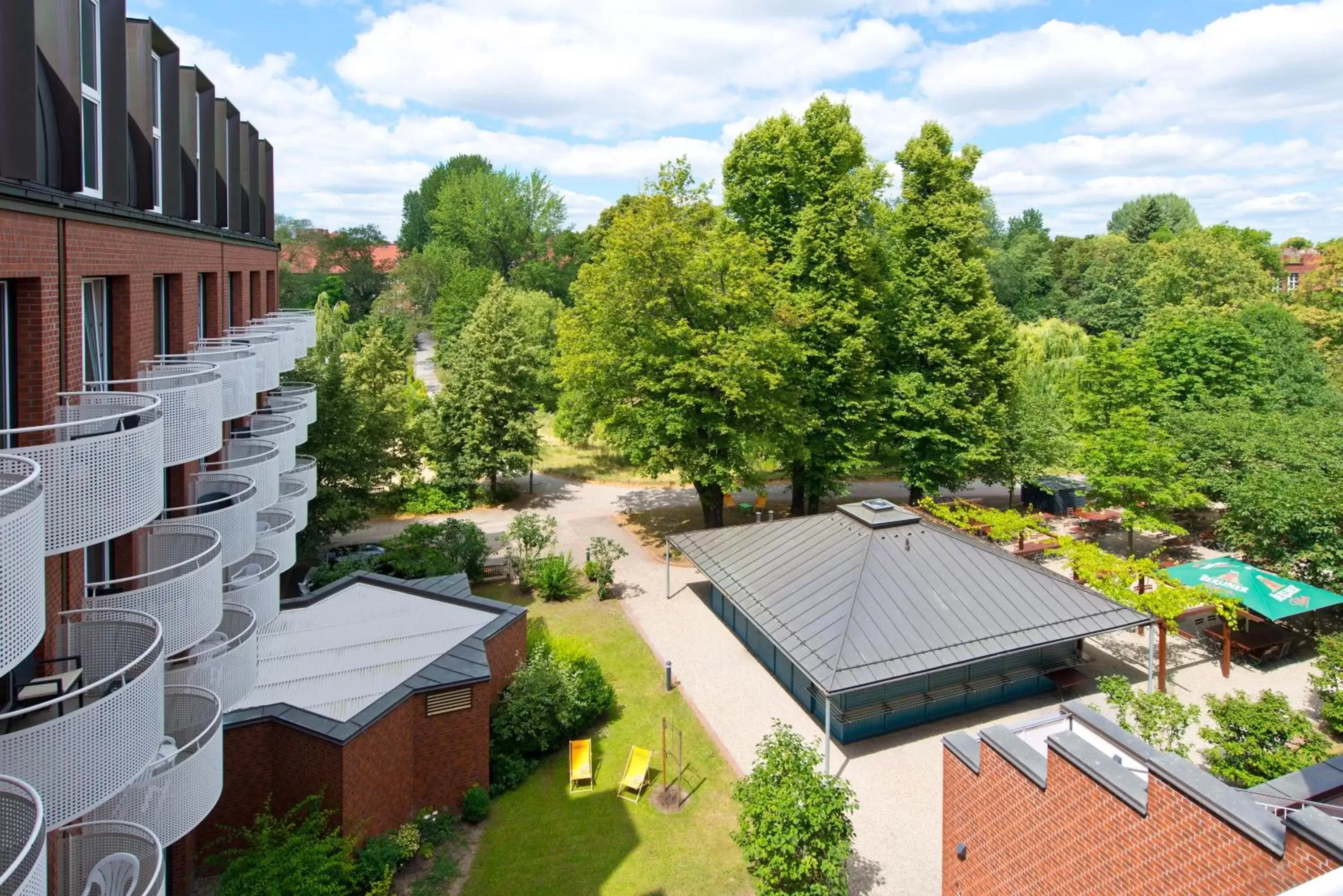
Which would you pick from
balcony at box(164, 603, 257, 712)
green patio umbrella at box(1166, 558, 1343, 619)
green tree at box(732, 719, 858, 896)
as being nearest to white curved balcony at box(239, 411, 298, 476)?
balcony at box(164, 603, 257, 712)

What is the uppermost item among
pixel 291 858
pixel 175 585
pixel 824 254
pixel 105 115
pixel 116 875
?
pixel 824 254

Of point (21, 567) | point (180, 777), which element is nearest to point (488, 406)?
point (180, 777)

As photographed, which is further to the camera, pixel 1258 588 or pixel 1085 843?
pixel 1258 588

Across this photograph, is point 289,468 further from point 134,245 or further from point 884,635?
point 884,635

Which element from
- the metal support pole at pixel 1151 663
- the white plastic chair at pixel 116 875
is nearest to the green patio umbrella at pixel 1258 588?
the metal support pole at pixel 1151 663

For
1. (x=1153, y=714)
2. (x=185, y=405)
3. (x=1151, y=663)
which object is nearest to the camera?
(x=185, y=405)

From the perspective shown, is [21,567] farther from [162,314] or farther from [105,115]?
[162,314]

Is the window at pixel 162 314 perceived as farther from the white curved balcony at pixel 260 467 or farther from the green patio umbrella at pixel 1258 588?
the green patio umbrella at pixel 1258 588

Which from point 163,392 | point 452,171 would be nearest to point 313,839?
point 163,392
